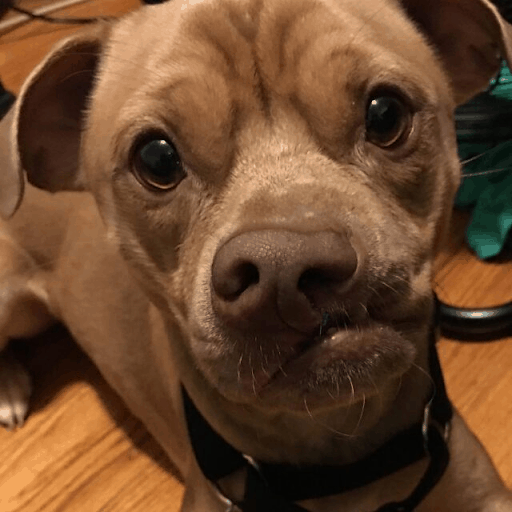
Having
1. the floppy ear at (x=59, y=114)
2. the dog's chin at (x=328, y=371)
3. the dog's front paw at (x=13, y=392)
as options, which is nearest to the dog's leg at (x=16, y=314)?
the dog's front paw at (x=13, y=392)

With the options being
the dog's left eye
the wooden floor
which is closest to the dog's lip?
the dog's left eye

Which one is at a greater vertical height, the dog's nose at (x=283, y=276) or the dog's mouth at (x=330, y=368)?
the dog's nose at (x=283, y=276)

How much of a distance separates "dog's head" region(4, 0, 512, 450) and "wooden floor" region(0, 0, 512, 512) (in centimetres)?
62

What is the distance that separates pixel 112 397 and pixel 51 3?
2529 millimetres

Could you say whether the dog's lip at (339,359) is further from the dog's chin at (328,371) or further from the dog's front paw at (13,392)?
the dog's front paw at (13,392)

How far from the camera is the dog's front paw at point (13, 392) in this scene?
1999mm

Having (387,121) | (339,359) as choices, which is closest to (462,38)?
(387,121)

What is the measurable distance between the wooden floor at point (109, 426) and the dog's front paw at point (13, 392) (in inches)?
1.2

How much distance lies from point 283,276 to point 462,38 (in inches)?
27.8

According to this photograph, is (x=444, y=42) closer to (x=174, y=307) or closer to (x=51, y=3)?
(x=174, y=307)

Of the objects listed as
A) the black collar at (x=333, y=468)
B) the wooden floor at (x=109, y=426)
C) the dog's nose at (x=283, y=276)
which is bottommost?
the wooden floor at (x=109, y=426)

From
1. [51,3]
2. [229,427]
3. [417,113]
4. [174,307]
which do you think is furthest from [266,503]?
[51,3]

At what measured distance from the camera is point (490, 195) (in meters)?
2.09

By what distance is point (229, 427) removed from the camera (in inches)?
50.1
